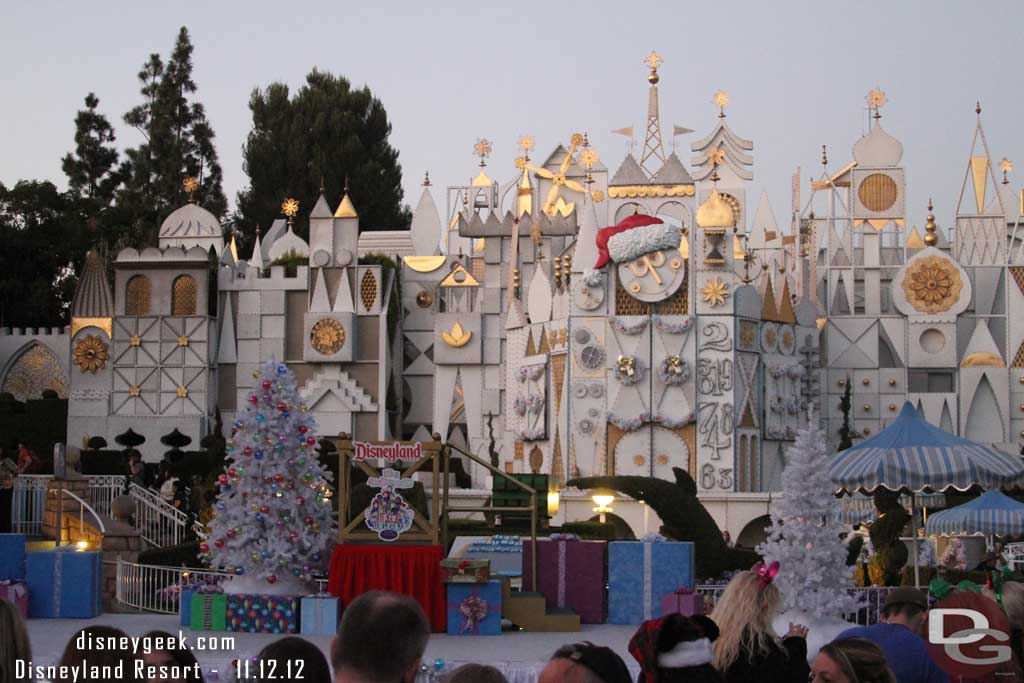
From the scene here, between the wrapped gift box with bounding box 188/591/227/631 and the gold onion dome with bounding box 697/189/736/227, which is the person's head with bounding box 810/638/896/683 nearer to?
the wrapped gift box with bounding box 188/591/227/631

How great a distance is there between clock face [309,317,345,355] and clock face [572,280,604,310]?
9169 millimetres

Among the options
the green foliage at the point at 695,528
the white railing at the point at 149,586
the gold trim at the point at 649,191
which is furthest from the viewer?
the gold trim at the point at 649,191

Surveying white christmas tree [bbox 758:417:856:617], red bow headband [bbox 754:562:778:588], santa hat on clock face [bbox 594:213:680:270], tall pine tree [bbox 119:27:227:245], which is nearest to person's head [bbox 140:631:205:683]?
red bow headband [bbox 754:562:778:588]

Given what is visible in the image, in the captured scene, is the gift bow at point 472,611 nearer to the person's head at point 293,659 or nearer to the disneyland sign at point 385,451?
the disneyland sign at point 385,451

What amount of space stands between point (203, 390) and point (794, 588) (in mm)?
30723

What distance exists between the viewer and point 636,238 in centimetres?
3869

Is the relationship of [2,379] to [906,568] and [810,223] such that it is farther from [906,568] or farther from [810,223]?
[906,568]

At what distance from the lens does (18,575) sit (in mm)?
20750

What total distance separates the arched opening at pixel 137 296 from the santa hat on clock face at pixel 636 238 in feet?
49.2

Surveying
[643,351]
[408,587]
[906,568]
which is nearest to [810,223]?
[643,351]

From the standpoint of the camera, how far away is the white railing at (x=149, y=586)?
2162 cm

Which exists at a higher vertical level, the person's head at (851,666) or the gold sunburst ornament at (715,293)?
the gold sunburst ornament at (715,293)

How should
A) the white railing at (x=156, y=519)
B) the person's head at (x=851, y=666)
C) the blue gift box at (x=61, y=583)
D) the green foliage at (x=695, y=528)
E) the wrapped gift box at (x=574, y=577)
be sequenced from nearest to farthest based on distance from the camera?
the person's head at (x=851, y=666) < the blue gift box at (x=61, y=583) < the wrapped gift box at (x=574, y=577) < the green foliage at (x=695, y=528) < the white railing at (x=156, y=519)

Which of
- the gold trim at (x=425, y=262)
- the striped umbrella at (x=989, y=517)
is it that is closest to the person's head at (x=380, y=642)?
the striped umbrella at (x=989, y=517)
